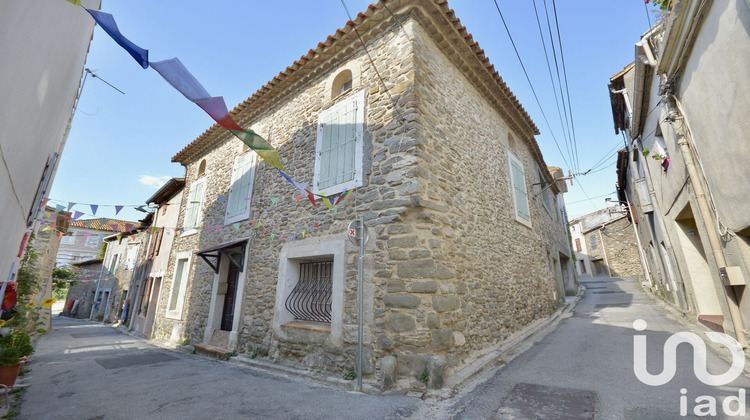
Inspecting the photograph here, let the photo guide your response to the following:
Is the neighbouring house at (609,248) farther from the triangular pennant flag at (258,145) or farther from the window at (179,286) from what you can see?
the window at (179,286)

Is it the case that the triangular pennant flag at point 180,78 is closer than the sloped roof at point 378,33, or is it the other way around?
the triangular pennant flag at point 180,78

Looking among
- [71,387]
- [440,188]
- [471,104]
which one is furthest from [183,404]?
[471,104]

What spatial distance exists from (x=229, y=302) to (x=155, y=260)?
5912 mm

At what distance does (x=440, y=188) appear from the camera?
14.7 ft

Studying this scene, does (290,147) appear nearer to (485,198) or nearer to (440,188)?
(440,188)

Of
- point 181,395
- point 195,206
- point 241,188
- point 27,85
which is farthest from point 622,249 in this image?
point 27,85

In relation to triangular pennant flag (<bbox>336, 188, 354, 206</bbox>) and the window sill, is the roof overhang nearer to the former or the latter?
the window sill

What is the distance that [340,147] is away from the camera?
523cm

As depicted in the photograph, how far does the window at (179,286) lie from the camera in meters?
8.30

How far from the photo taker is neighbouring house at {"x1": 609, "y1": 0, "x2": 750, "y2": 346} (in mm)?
3076

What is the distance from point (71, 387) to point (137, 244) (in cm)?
1305

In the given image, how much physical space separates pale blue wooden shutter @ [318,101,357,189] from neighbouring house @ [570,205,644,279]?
18619 millimetres

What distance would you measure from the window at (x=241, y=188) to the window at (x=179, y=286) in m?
2.43

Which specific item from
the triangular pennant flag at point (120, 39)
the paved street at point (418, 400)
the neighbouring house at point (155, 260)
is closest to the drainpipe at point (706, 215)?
the paved street at point (418, 400)
